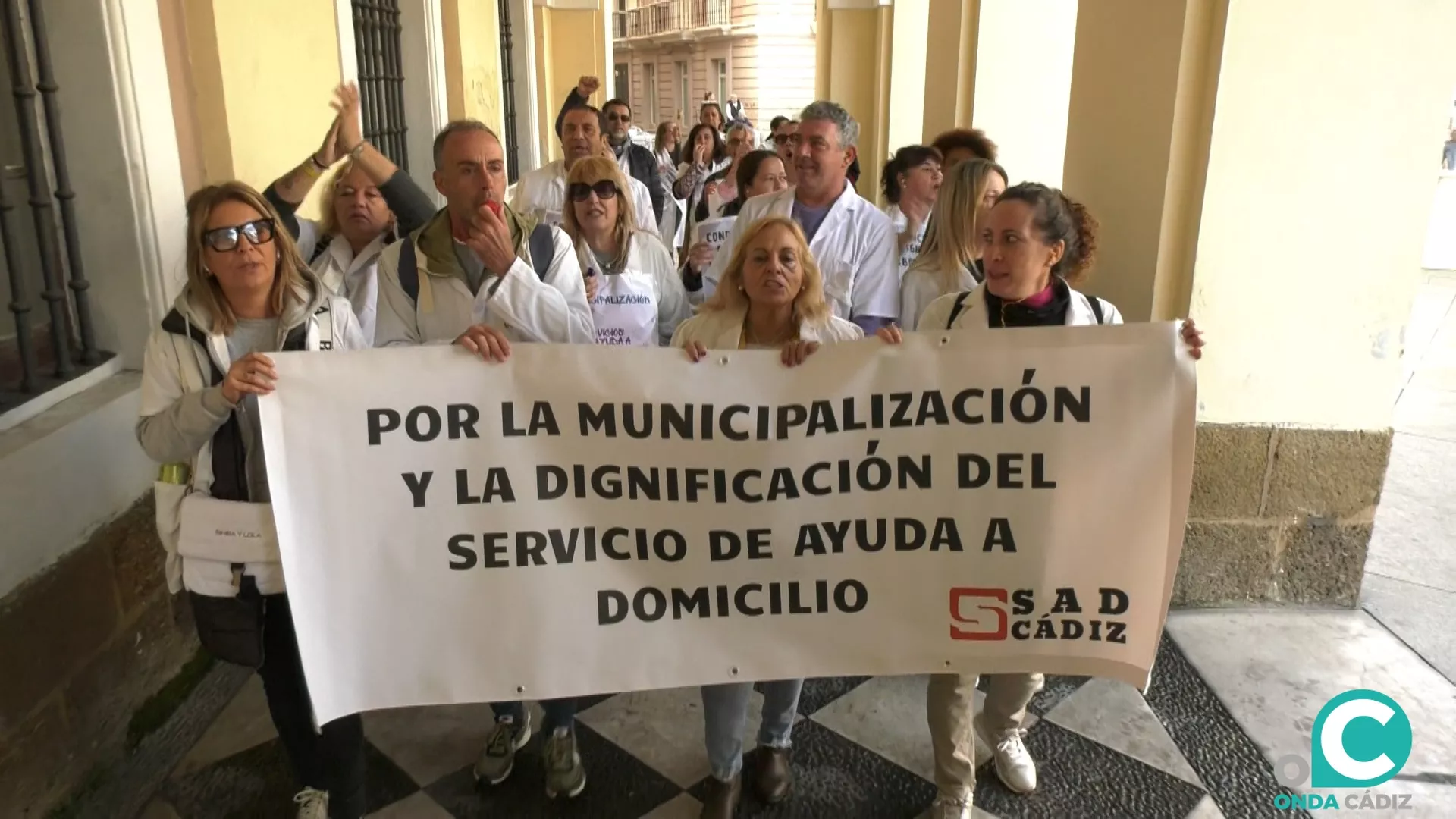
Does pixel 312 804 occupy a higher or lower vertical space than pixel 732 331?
lower

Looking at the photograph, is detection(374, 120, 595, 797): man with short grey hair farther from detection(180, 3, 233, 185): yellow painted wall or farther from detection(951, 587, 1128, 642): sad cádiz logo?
detection(951, 587, 1128, 642): sad cádiz logo

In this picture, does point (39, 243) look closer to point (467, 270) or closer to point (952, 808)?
point (467, 270)

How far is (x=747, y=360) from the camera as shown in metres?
2.19

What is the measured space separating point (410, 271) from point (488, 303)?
0.32 m

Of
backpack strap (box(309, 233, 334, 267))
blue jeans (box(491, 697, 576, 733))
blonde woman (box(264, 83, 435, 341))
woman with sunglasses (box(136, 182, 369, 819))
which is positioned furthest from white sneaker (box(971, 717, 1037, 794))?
backpack strap (box(309, 233, 334, 267))

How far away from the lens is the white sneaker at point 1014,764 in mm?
2639

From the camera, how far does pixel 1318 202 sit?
321cm

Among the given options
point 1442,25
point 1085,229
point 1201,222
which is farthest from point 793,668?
point 1442,25

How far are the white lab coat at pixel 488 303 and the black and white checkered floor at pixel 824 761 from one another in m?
1.19

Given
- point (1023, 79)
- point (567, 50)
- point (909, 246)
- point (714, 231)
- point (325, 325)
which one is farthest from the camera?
point (567, 50)

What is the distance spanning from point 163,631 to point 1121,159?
3370mm

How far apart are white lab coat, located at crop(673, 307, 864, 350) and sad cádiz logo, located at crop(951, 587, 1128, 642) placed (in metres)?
0.67

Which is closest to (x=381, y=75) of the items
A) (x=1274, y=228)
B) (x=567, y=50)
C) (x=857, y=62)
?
(x=1274, y=228)

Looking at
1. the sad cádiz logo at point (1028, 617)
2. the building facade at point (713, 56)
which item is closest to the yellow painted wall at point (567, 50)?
the sad cádiz logo at point (1028, 617)
